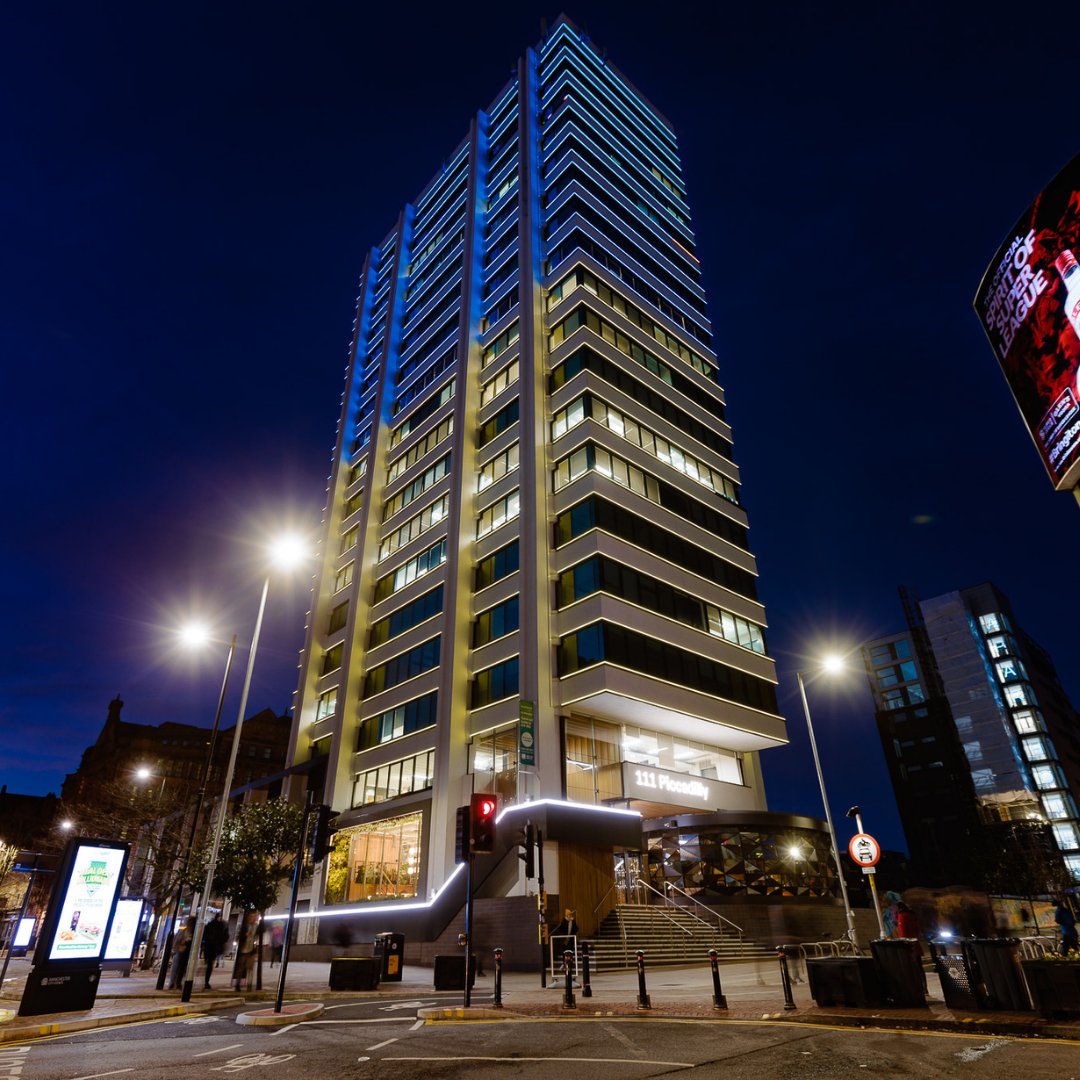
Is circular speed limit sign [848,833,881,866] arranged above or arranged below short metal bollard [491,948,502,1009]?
above

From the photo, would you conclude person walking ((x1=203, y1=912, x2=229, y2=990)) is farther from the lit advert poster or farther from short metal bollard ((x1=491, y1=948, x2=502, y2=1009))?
short metal bollard ((x1=491, y1=948, x2=502, y2=1009))

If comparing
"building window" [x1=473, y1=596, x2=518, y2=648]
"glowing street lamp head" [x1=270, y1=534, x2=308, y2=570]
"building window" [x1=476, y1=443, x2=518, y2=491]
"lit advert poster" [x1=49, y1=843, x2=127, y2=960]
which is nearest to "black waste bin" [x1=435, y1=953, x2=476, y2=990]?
"lit advert poster" [x1=49, y1=843, x2=127, y2=960]

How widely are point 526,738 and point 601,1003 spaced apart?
18.0 metres

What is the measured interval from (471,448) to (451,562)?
8603 millimetres

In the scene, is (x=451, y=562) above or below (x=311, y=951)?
above

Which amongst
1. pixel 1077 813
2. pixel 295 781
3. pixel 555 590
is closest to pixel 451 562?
pixel 555 590

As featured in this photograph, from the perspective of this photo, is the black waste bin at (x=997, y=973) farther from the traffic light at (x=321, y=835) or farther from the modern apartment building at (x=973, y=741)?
the modern apartment building at (x=973, y=741)

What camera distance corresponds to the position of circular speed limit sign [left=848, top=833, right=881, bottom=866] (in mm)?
17906

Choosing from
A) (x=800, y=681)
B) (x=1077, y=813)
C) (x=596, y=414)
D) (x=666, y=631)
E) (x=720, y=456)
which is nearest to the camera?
(x=800, y=681)

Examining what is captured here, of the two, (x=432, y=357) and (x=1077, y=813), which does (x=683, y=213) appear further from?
(x=1077, y=813)

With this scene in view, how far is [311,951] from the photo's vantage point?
35062 mm

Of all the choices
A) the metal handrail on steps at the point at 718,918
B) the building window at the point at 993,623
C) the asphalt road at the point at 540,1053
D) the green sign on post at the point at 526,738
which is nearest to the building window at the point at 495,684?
the green sign on post at the point at 526,738

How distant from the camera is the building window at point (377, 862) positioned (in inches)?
1417

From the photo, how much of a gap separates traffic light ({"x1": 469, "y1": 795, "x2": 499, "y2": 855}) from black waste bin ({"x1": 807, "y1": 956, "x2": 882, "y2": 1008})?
6.71 m
